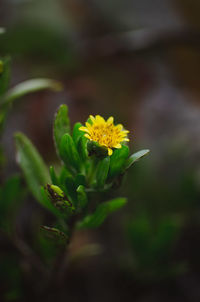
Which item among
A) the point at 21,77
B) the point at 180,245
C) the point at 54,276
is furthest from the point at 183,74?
the point at 54,276

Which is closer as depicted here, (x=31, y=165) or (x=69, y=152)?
(x=69, y=152)

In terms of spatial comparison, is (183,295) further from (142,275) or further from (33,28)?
(33,28)

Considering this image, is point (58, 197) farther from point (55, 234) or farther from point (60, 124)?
point (60, 124)

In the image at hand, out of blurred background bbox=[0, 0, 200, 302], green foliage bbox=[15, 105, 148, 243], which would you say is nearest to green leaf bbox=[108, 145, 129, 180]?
green foliage bbox=[15, 105, 148, 243]

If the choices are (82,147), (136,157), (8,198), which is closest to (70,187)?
(82,147)

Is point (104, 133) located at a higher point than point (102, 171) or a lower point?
higher

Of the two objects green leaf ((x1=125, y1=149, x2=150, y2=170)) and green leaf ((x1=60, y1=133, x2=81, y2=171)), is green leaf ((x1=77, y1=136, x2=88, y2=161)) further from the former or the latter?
green leaf ((x1=125, y1=149, x2=150, y2=170))

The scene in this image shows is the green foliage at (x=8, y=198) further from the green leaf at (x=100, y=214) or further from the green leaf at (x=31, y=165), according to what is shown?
the green leaf at (x=100, y=214)
